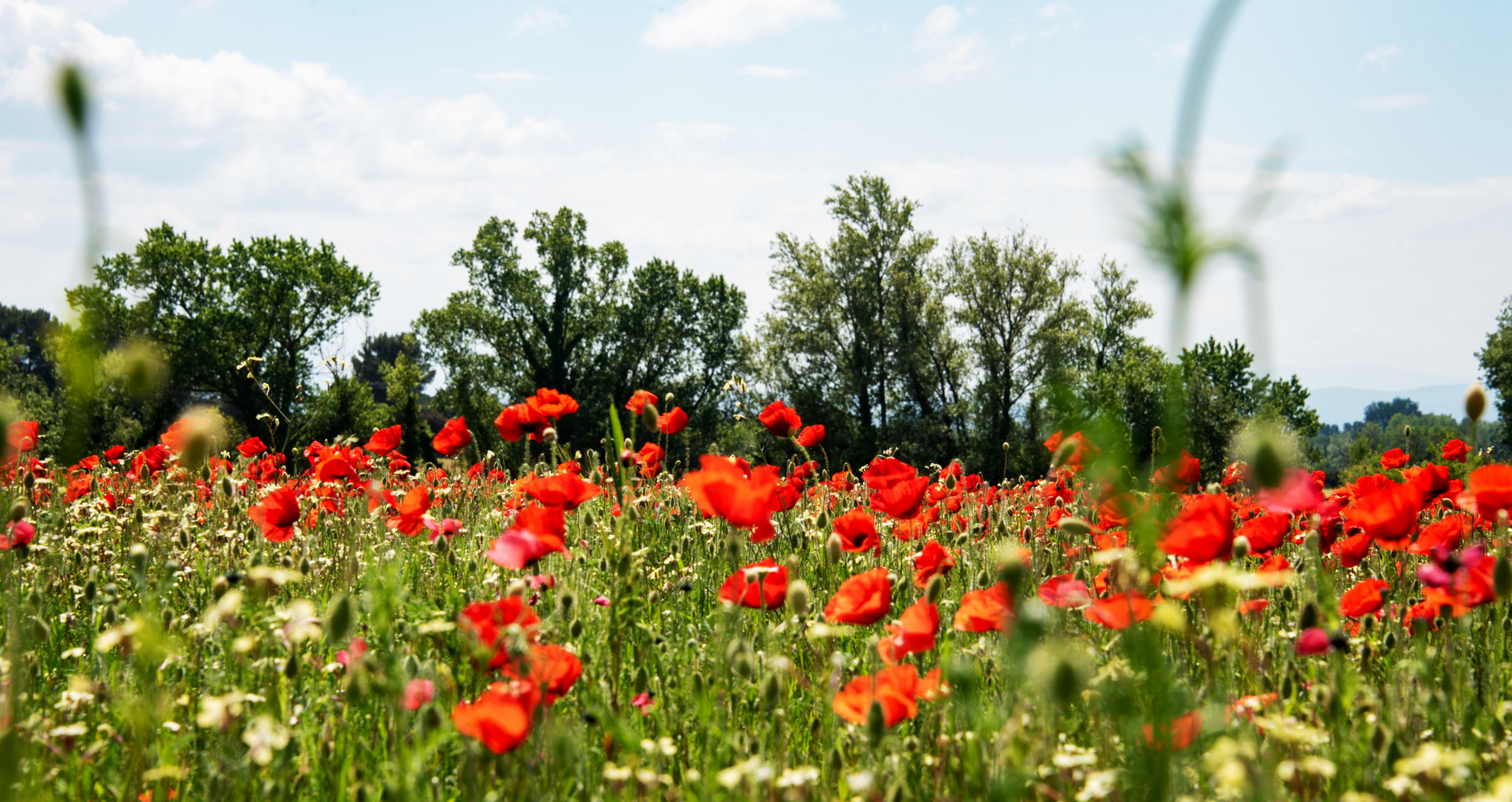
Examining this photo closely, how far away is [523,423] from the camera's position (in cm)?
364

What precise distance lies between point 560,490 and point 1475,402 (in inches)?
95.1

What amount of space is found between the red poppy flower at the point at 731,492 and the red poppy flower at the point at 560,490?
1.85 feet

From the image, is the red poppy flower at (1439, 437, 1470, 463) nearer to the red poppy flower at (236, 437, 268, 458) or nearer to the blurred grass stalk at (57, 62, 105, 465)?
the blurred grass stalk at (57, 62, 105, 465)

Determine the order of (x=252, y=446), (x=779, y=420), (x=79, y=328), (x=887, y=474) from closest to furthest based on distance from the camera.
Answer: (x=79, y=328) → (x=887, y=474) → (x=779, y=420) → (x=252, y=446)

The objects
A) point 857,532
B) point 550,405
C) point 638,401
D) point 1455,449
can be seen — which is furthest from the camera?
point 1455,449

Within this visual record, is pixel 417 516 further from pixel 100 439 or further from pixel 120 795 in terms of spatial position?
pixel 100 439

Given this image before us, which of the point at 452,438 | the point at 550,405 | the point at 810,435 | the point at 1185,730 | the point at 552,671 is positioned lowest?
the point at 1185,730

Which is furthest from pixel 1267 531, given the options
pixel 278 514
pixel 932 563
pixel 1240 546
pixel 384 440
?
pixel 384 440

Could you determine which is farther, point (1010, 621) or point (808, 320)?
point (808, 320)

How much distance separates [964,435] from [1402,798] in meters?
38.5

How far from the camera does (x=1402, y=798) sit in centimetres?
166

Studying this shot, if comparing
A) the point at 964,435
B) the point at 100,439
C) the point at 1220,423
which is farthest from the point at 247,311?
Answer: the point at 1220,423

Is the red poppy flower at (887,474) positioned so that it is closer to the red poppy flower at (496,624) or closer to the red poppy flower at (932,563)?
the red poppy flower at (932,563)

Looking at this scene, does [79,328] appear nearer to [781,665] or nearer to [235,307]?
[781,665]
